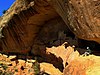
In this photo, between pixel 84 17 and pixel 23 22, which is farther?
pixel 23 22

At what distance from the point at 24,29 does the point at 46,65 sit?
2.05 m

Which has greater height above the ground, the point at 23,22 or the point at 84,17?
the point at 23,22

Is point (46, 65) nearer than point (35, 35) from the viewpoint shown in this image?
Yes

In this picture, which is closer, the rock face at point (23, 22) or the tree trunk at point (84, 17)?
the tree trunk at point (84, 17)

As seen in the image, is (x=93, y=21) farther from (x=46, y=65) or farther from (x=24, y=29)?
(x=24, y=29)

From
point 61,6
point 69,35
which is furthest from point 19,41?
point 61,6

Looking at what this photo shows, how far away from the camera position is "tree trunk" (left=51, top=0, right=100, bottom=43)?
8.71 metres

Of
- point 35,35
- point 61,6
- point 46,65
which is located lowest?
point 46,65

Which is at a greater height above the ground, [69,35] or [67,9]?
[67,9]

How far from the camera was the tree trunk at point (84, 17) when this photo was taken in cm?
871

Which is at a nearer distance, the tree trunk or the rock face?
the tree trunk

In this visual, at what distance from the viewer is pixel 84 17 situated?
29.9 ft

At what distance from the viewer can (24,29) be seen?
1387 centimetres

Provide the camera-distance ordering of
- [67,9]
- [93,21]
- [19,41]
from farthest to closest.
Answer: [19,41], [67,9], [93,21]
